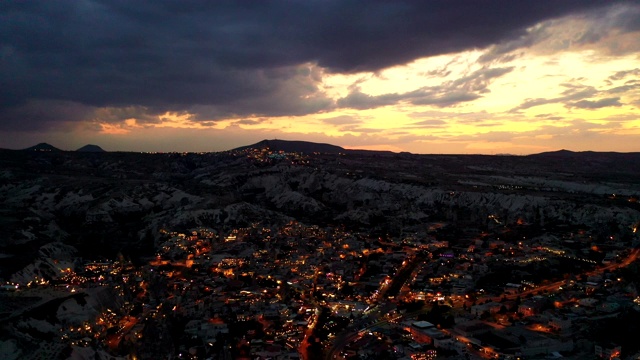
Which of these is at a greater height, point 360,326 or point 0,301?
point 0,301

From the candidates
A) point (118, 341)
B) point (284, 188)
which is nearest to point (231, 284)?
point (118, 341)

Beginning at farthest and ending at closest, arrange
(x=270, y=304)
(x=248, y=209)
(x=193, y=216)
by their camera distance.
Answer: (x=248, y=209)
(x=193, y=216)
(x=270, y=304)

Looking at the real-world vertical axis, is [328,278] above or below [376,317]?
above

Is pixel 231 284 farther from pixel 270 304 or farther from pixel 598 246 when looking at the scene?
pixel 598 246

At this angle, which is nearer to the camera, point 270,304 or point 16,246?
point 270,304

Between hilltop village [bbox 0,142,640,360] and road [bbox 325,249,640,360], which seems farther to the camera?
road [bbox 325,249,640,360]

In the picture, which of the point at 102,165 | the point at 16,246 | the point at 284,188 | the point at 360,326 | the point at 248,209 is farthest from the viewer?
the point at 102,165

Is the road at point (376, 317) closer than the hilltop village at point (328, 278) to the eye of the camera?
No

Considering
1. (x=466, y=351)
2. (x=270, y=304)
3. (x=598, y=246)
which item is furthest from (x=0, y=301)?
(x=598, y=246)

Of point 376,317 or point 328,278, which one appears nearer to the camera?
point 376,317
